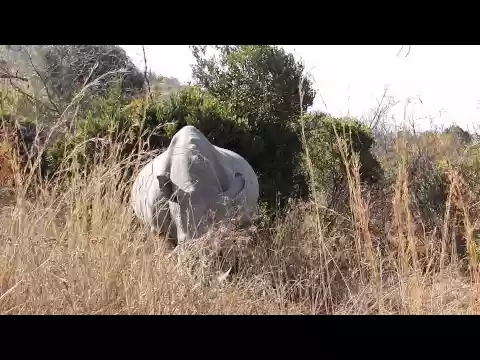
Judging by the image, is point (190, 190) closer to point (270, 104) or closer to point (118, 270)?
point (118, 270)

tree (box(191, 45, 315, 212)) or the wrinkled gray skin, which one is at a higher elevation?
tree (box(191, 45, 315, 212))

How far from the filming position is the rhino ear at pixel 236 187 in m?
4.07

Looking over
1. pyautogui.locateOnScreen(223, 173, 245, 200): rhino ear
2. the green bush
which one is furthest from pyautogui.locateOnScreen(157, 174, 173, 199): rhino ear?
the green bush

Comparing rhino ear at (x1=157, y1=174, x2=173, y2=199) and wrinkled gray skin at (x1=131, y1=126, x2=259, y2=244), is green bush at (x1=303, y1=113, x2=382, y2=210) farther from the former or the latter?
rhino ear at (x1=157, y1=174, x2=173, y2=199)

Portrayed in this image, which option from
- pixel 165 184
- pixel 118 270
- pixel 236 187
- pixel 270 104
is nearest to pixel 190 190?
pixel 165 184

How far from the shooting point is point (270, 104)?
5953 millimetres

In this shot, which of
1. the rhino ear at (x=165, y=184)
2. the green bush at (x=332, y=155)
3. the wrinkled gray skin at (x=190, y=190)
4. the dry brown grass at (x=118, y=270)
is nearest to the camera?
the dry brown grass at (x=118, y=270)

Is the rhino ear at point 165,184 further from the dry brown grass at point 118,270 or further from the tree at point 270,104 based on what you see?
the tree at point 270,104

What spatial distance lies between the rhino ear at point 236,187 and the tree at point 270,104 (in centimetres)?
122

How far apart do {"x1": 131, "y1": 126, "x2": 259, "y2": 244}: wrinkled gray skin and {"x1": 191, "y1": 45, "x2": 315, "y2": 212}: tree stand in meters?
1.33

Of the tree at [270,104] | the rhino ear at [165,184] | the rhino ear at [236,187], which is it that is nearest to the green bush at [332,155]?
the tree at [270,104]

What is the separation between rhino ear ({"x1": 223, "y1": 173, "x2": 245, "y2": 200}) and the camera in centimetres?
407
